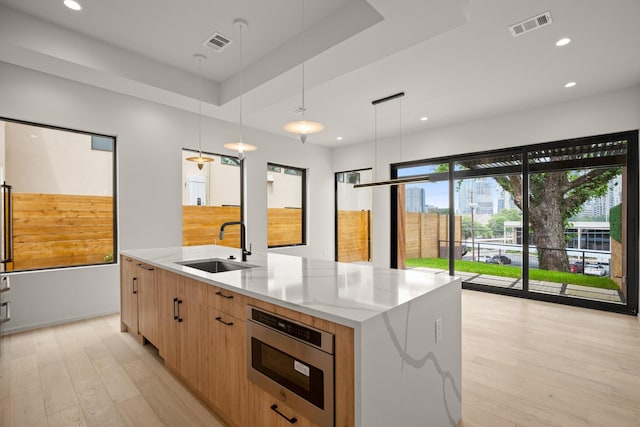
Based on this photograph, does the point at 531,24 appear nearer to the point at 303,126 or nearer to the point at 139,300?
the point at 303,126

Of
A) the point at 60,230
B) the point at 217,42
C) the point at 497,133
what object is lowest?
the point at 60,230

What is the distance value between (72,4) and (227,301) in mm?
2980

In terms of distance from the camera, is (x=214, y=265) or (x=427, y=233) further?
(x=427, y=233)

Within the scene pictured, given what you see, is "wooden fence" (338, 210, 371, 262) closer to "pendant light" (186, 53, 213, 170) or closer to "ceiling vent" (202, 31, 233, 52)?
"pendant light" (186, 53, 213, 170)

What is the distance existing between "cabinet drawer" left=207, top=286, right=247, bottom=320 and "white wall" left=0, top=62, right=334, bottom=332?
9.63 feet

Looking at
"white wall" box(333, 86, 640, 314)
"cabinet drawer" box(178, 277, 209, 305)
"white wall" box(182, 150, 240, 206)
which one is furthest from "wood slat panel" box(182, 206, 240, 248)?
"white wall" box(333, 86, 640, 314)

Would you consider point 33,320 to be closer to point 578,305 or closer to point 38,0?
point 38,0

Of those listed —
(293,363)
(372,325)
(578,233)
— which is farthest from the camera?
(578,233)

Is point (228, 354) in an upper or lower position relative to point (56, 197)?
lower

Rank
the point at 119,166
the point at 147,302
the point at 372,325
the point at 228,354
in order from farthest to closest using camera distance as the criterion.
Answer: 1. the point at 119,166
2. the point at 147,302
3. the point at 228,354
4. the point at 372,325

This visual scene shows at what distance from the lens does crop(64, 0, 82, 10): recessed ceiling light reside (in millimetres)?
2658

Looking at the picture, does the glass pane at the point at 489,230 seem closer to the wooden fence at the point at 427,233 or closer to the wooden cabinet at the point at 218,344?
the wooden fence at the point at 427,233

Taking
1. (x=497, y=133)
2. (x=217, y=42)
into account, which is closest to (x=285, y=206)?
(x=217, y=42)

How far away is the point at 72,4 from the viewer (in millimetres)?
2693
